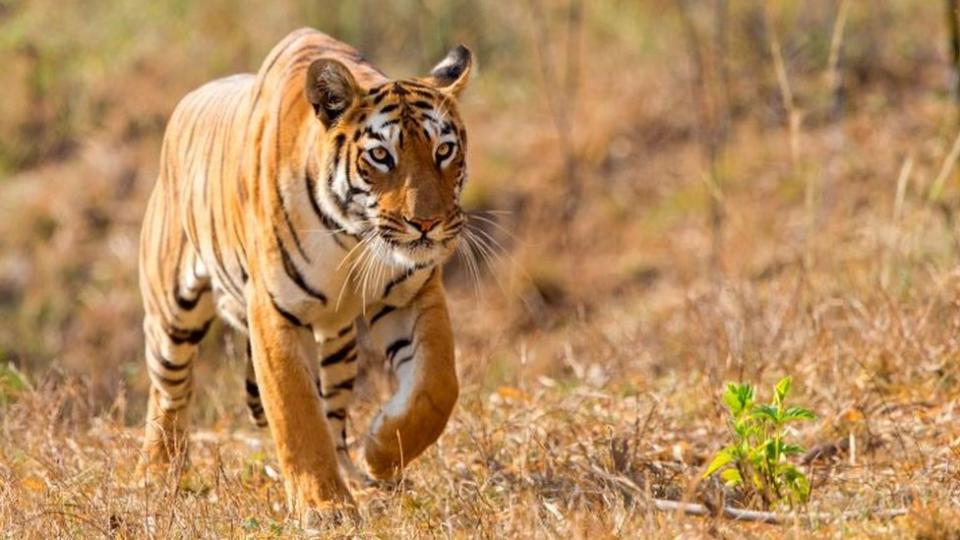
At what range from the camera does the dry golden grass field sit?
16.9 feet

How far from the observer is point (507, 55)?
15.7 m

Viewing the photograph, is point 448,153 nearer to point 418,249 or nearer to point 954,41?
point 418,249

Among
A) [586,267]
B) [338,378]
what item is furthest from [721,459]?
[586,267]

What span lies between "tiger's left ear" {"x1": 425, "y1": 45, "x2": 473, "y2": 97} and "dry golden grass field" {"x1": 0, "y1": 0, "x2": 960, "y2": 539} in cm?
46

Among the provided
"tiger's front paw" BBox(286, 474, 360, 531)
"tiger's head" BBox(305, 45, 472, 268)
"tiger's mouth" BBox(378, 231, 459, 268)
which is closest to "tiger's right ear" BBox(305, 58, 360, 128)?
"tiger's head" BBox(305, 45, 472, 268)

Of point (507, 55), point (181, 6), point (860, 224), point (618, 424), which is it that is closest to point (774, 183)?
point (860, 224)

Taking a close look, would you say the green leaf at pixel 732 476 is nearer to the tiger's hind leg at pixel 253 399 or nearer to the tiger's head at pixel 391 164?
the tiger's head at pixel 391 164

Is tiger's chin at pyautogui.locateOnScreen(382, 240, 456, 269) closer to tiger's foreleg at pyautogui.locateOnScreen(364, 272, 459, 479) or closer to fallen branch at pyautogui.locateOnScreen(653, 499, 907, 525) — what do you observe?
tiger's foreleg at pyautogui.locateOnScreen(364, 272, 459, 479)

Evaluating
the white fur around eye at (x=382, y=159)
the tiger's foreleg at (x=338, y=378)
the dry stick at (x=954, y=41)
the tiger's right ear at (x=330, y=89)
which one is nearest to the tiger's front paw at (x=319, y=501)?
the white fur around eye at (x=382, y=159)

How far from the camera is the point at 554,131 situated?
14.9m

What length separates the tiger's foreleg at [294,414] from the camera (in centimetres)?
523

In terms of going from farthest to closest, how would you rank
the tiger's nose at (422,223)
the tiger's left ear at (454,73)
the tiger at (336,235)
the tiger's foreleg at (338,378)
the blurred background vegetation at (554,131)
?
1. the blurred background vegetation at (554,131)
2. the tiger's foreleg at (338,378)
3. the tiger's left ear at (454,73)
4. the tiger at (336,235)
5. the tiger's nose at (422,223)

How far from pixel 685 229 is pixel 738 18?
2287 millimetres

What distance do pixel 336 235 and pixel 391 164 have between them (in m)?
0.30
